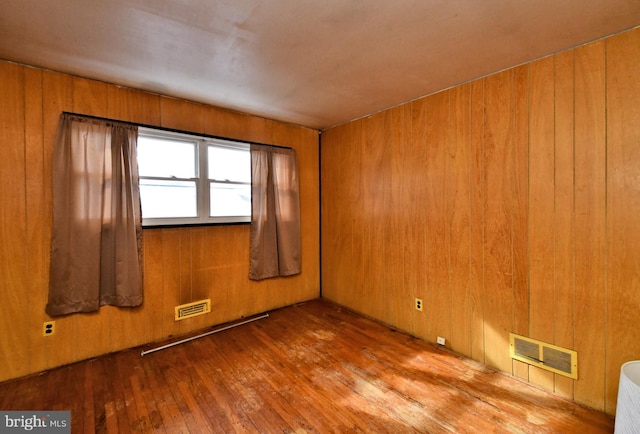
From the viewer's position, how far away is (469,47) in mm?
1881

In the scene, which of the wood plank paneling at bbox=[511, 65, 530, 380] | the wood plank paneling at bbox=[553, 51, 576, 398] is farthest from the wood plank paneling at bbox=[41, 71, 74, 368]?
the wood plank paneling at bbox=[553, 51, 576, 398]

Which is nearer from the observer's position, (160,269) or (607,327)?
(607,327)

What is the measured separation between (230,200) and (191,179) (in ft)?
1.55

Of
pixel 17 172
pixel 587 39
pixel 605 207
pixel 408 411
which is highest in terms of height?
pixel 587 39

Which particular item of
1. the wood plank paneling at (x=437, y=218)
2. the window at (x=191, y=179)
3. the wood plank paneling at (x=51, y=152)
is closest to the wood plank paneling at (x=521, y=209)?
the wood plank paneling at (x=437, y=218)

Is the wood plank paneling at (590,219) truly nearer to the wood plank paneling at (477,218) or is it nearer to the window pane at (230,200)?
the wood plank paneling at (477,218)

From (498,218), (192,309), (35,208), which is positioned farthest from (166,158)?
(498,218)

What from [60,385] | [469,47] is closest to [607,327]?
[469,47]

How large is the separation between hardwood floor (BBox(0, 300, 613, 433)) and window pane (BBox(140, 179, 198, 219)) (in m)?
1.28

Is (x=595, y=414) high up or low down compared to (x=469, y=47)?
down

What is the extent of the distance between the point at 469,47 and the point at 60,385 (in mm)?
3775

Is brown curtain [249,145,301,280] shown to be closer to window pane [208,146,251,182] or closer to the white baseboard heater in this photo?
window pane [208,146,251,182]

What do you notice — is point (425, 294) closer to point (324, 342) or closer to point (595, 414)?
point (324, 342)

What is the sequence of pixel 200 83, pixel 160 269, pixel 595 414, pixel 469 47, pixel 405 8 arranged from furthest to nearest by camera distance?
pixel 160 269, pixel 200 83, pixel 469 47, pixel 595 414, pixel 405 8
